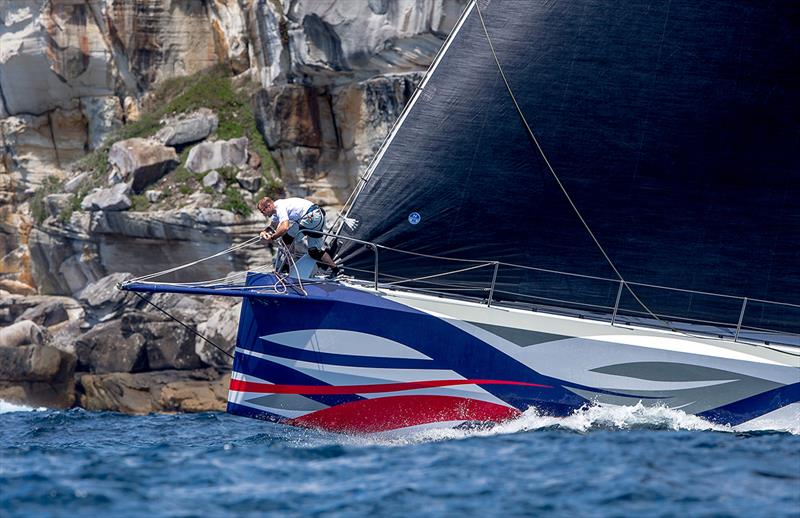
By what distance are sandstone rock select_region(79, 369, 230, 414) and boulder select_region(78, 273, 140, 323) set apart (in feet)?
6.51

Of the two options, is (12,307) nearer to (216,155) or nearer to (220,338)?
(216,155)

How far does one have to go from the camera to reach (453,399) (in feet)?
36.0

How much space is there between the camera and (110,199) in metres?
21.4

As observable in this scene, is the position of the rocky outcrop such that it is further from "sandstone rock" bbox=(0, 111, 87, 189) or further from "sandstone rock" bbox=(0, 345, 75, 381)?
"sandstone rock" bbox=(0, 111, 87, 189)

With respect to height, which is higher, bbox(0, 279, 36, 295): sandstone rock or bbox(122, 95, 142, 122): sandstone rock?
bbox(122, 95, 142, 122): sandstone rock

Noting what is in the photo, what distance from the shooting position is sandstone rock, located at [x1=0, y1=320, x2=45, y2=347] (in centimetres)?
2030

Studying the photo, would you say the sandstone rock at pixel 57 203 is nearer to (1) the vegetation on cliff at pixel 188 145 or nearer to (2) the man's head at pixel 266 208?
(1) the vegetation on cliff at pixel 188 145

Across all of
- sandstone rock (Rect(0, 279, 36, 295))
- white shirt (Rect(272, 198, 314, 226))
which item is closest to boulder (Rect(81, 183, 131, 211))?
sandstone rock (Rect(0, 279, 36, 295))

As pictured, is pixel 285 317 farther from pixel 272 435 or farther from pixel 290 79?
pixel 290 79

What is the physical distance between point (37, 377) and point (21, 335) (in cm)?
165

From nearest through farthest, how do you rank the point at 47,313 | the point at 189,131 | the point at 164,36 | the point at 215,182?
the point at 215,182 < the point at 189,131 < the point at 47,313 < the point at 164,36

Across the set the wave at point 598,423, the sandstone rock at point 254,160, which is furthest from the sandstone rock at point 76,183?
the wave at point 598,423

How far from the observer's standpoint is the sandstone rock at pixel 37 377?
1897cm

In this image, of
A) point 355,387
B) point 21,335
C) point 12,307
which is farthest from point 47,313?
point 355,387
